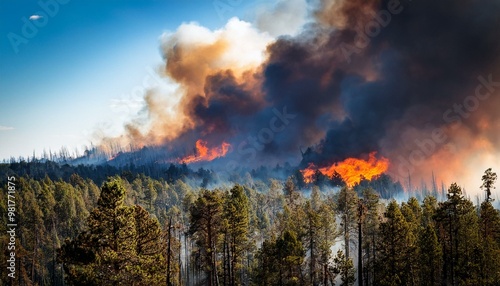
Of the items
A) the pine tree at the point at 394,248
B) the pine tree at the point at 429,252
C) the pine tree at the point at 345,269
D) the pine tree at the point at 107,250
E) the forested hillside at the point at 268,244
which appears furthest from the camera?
the pine tree at the point at 429,252

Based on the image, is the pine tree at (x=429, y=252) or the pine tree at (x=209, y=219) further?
the pine tree at (x=429, y=252)

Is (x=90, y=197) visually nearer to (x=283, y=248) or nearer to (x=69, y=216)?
(x=69, y=216)

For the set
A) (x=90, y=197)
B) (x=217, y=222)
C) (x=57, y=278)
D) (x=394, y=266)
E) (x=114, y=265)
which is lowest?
(x=57, y=278)

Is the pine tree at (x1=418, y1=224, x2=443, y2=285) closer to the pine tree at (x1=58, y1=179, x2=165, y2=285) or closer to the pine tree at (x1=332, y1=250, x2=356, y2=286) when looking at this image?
the pine tree at (x1=332, y1=250, x2=356, y2=286)

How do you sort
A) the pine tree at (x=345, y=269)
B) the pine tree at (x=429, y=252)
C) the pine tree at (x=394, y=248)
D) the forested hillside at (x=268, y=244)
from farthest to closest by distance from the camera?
the pine tree at (x=429, y=252)
the pine tree at (x=345, y=269)
the pine tree at (x=394, y=248)
the forested hillside at (x=268, y=244)

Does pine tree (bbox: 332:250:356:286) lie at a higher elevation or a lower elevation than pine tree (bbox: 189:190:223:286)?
lower

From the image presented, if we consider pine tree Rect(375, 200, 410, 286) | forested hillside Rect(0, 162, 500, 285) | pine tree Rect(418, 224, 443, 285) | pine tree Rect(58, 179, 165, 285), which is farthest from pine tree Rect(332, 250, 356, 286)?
pine tree Rect(58, 179, 165, 285)

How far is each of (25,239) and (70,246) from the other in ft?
207

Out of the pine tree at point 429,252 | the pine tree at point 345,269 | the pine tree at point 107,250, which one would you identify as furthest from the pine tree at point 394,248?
the pine tree at point 107,250

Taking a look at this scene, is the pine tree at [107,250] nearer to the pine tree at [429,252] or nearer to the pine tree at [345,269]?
the pine tree at [345,269]

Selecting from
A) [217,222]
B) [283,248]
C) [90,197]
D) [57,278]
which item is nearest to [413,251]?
[283,248]

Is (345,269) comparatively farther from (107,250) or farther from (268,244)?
(107,250)

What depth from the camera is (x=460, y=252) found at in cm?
4675

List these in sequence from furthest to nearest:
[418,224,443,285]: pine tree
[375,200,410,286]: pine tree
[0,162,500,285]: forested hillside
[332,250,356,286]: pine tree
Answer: [418,224,443,285]: pine tree → [332,250,356,286]: pine tree → [375,200,410,286]: pine tree → [0,162,500,285]: forested hillside
